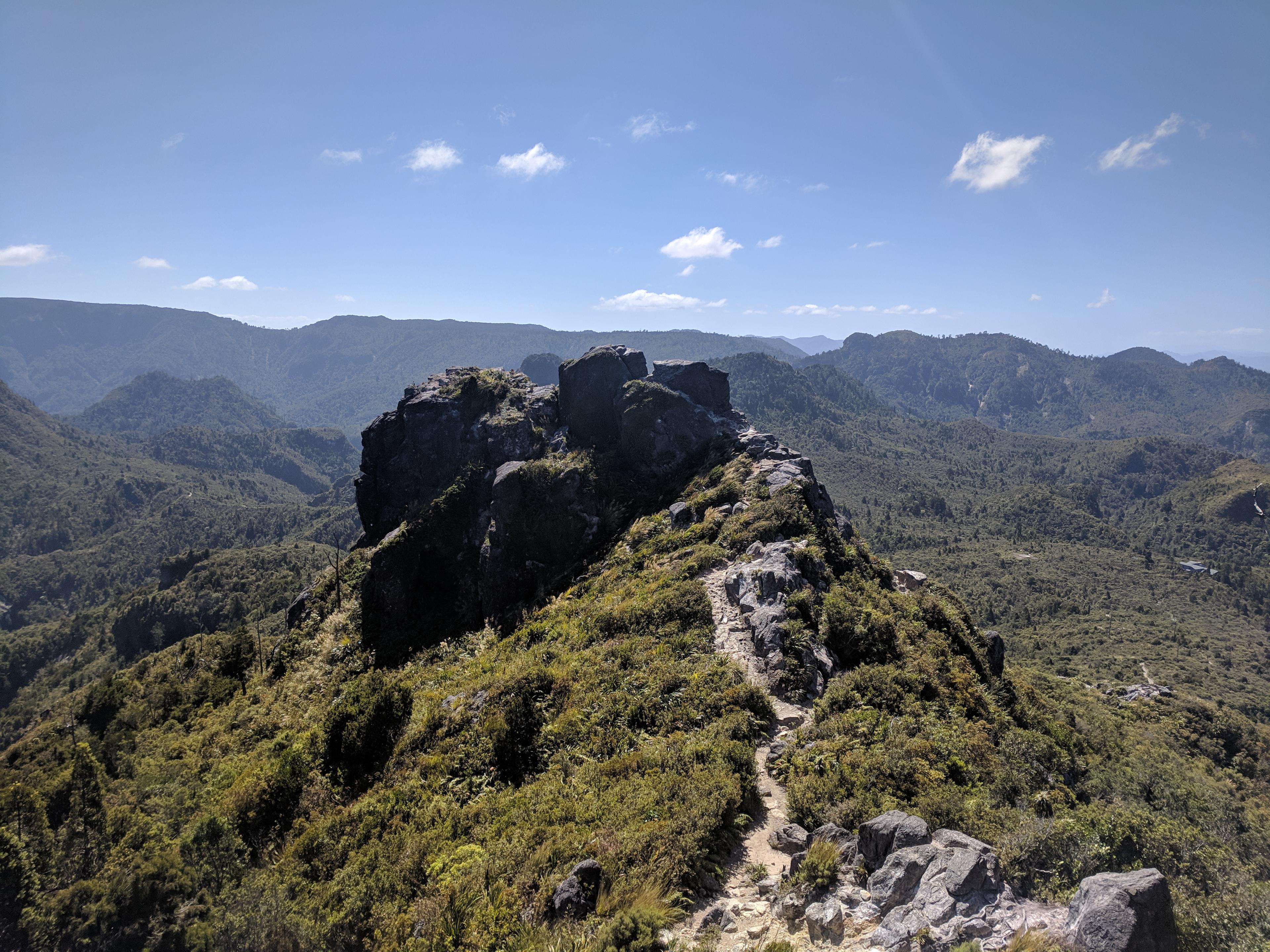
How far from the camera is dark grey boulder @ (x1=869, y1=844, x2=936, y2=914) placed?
317 inches

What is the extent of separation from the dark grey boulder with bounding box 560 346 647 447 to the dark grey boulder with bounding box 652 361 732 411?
101 inches

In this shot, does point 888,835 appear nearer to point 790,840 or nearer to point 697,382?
point 790,840

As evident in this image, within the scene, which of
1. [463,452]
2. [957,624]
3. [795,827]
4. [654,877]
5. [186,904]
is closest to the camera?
[654,877]

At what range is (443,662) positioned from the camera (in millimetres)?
28203

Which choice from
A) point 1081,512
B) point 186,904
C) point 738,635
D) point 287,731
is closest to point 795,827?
point 738,635

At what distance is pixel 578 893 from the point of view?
877cm

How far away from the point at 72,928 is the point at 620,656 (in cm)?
1337

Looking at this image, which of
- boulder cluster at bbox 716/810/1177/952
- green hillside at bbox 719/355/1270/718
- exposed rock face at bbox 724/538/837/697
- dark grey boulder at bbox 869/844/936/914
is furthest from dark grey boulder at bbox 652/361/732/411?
green hillside at bbox 719/355/1270/718

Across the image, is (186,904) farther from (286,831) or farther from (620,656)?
(620,656)

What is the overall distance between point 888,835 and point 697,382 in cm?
3397

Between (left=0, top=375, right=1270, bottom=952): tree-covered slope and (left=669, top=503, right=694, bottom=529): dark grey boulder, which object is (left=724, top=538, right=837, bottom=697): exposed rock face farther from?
(left=669, top=503, right=694, bottom=529): dark grey boulder

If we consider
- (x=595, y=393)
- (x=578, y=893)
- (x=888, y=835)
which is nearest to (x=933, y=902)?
(x=888, y=835)

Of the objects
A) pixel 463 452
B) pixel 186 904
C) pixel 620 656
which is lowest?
pixel 186 904

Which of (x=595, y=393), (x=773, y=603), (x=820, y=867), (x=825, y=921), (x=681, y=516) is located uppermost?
(x=595, y=393)
